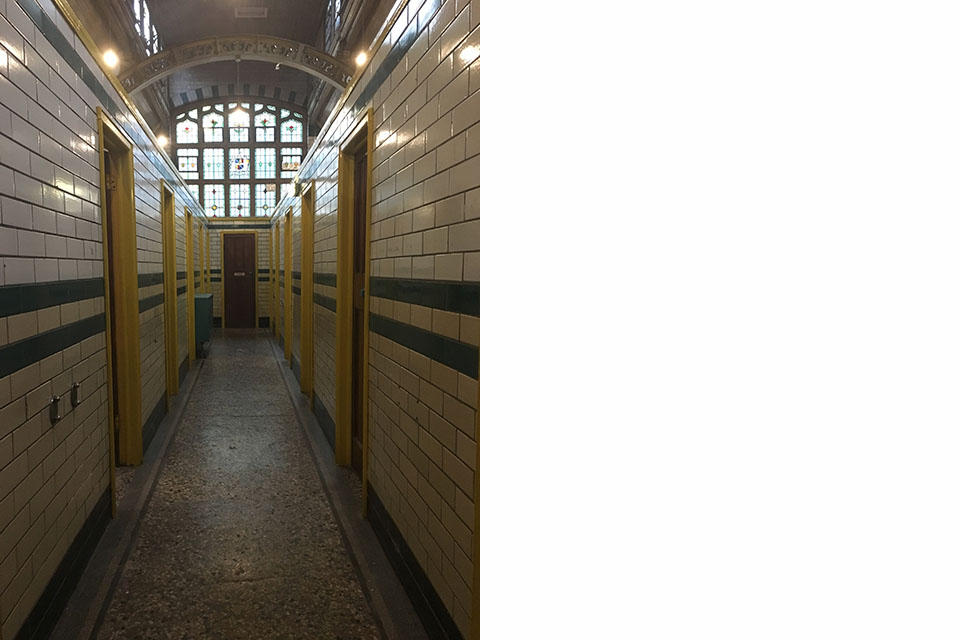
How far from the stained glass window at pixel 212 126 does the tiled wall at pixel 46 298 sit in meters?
12.0

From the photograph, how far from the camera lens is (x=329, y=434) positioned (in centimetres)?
389

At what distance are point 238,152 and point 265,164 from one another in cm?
68

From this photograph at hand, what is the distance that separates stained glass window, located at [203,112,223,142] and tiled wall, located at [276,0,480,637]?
1251 cm

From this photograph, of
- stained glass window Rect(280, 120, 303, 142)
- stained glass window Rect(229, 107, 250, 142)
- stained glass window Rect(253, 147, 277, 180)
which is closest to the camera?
stained glass window Rect(229, 107, 250, 142)

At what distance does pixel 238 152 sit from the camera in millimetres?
13672

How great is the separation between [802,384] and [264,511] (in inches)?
112

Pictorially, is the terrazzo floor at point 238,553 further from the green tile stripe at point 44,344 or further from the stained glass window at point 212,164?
the stained glass window at point 212,164

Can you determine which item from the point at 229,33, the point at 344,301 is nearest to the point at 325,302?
the point at 344,301

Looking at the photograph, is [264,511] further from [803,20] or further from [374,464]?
[803,20]

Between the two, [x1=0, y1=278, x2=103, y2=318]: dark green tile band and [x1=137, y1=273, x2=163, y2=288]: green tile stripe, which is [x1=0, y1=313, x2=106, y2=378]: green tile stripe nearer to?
[x1=0, y1=278, x2=103, y2=318]: dark green tile band

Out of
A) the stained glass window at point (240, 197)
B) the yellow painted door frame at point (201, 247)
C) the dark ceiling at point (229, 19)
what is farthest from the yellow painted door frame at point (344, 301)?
the stained glass window at point (240, 197)

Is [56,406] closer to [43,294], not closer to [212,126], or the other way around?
[43,294]

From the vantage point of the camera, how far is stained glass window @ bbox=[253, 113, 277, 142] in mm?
13531

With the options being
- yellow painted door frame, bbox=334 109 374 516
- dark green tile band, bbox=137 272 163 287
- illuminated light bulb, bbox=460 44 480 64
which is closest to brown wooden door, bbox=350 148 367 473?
yellow painted door frame, bbox=334 109 374 516
